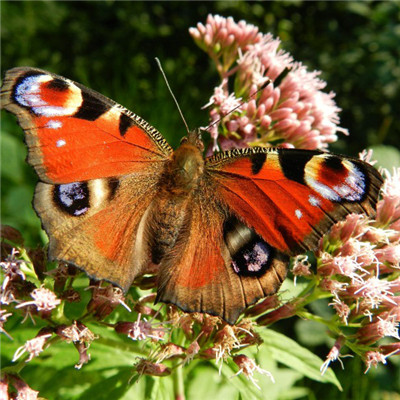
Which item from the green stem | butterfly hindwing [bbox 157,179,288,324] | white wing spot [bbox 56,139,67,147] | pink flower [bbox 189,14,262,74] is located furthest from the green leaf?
pink flower [bbox 189,14,262,74]

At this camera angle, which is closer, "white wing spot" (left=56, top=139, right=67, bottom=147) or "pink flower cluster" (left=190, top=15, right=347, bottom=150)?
"white wing spot" (left=56, top=139, right=67, bottom=147)

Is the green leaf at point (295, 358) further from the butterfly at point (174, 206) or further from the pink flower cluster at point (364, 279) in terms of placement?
the butterfly at point (174, 206)

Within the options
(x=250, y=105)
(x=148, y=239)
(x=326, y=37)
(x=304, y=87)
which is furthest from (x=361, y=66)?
(x=148, y=239)

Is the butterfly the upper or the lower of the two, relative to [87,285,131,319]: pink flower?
upper

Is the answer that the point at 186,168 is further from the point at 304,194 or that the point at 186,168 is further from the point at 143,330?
the point at 143,330

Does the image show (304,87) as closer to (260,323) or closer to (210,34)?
(210,34)


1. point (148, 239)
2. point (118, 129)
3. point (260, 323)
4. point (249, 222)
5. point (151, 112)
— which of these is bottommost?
point (151, 112)

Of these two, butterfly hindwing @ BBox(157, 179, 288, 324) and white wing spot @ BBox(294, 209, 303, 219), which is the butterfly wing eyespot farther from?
white wing spot @ BBox(294, 209, 303, 219)
